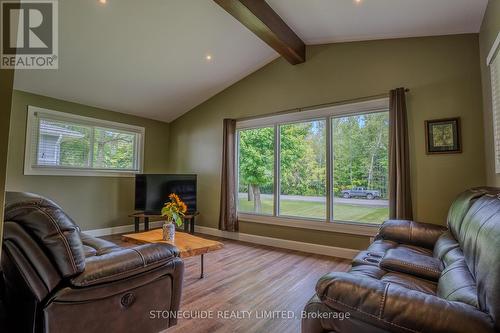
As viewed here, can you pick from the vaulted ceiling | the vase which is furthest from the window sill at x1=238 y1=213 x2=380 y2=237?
the vaulted ceiling

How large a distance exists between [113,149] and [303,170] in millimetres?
3726

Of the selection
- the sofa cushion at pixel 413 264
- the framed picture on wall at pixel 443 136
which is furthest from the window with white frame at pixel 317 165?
the sofa cushion at pixel 413 264

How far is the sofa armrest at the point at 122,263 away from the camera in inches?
53.1

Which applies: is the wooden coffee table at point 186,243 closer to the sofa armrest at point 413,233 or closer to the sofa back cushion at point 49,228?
the sofa back cushion at point 49,228

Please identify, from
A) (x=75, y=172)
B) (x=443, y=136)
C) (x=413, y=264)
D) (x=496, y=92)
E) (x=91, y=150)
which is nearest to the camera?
(x=413, y=264)

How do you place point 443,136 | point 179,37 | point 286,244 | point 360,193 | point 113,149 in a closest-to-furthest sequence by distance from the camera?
point 443,136
point 179,37
point 360,193
point 286,244
point 113,149

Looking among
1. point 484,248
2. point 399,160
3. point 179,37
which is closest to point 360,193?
point 399,160

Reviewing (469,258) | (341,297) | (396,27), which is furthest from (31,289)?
(396,27)

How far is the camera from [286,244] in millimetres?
4195

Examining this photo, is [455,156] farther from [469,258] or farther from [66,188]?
[66,188]

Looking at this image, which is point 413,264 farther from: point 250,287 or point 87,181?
point 87,181

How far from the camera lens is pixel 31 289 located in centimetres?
120

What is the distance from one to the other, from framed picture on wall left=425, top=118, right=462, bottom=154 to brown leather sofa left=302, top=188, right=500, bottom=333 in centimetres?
156

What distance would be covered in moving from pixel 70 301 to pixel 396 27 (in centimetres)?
401
